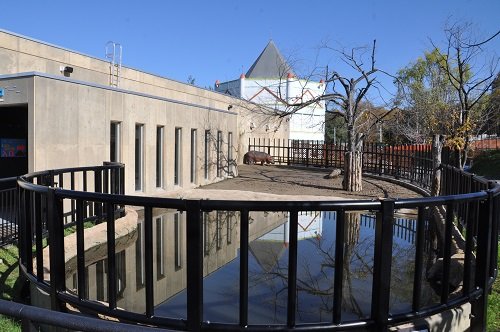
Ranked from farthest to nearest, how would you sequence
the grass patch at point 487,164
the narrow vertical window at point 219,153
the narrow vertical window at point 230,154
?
the grass patch at point 487,164 → the narrow vertical window at point 230,154 → the narrow vertical window at point 219,153

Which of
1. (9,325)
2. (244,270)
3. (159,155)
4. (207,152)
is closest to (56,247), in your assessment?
(9,325)

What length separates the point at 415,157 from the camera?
698 inches

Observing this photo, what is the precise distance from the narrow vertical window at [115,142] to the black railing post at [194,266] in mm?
10155

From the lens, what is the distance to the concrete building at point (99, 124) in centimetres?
988

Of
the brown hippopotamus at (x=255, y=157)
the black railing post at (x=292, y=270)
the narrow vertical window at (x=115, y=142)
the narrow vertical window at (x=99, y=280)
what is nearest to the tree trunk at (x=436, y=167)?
the narrow vertical window at (x=115, y=142)

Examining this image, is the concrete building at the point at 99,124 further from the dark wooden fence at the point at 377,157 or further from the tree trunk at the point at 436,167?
the tree trunk at the point at 436,167

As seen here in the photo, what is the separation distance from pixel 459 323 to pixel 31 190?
12.2 ft

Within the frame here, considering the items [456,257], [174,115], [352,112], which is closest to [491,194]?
[456,257]

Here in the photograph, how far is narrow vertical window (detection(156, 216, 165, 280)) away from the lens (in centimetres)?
589

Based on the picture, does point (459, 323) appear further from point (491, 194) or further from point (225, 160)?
point (225, 160)

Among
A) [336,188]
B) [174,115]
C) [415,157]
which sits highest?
[174,115]

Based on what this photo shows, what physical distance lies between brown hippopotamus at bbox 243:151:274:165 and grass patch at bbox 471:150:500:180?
511 inches

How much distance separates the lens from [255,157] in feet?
100.0

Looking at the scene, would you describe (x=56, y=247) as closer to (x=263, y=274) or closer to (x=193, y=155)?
(x=263, y=274)
